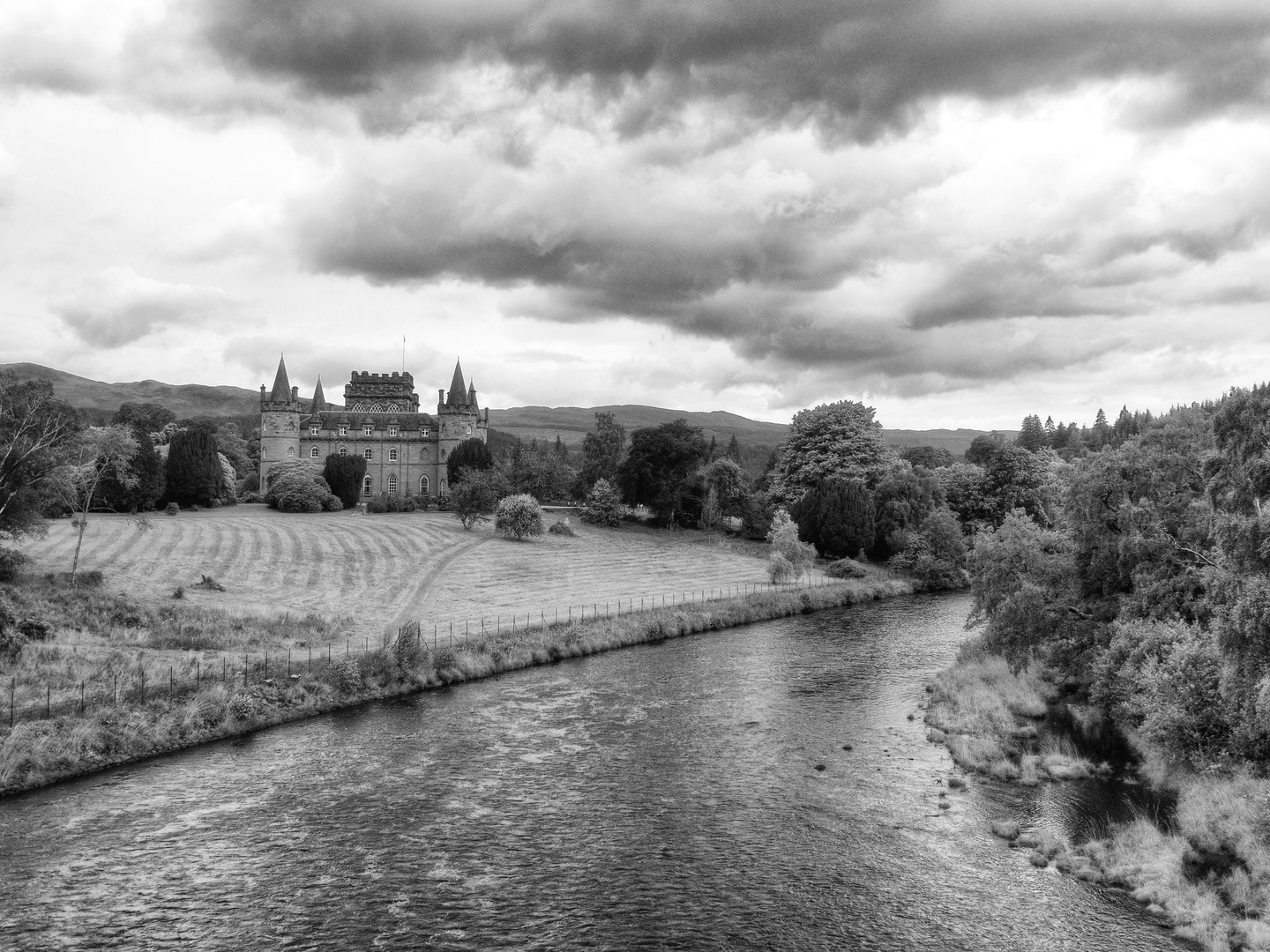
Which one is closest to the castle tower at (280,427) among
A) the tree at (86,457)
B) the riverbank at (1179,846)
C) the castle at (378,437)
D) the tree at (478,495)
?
the castle at (378,437)

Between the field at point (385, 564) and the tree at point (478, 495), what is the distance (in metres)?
1.50

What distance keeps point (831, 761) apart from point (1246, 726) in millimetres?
11429

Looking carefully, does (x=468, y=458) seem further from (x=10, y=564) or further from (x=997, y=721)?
(x=997, y=721)

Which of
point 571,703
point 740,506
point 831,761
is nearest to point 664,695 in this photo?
point 571,703

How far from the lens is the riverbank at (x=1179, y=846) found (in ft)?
57.3

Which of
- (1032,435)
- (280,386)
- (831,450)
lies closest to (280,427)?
(280,386)

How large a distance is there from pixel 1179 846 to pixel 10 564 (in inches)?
1960

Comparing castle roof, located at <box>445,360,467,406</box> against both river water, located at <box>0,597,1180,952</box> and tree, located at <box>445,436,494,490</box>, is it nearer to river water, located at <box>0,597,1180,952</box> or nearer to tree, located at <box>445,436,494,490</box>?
tree, located at <box>445,436,494,490</box>

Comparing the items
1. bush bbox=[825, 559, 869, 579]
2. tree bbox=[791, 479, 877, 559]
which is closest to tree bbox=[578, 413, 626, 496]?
tree bbox=[791, 479, 877, 559]

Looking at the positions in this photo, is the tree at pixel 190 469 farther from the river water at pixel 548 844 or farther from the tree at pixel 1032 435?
the tree at pixel 1032 435

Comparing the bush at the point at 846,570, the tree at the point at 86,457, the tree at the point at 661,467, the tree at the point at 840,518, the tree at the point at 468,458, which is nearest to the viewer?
the tree at the point at 86,457

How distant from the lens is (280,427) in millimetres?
111688

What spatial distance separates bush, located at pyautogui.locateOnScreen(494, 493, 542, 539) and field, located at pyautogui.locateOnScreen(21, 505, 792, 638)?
1.29 metres

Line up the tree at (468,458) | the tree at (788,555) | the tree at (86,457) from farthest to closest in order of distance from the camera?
the tree at (468,458) < the tree at (788,555) < the tree at (86,457)
